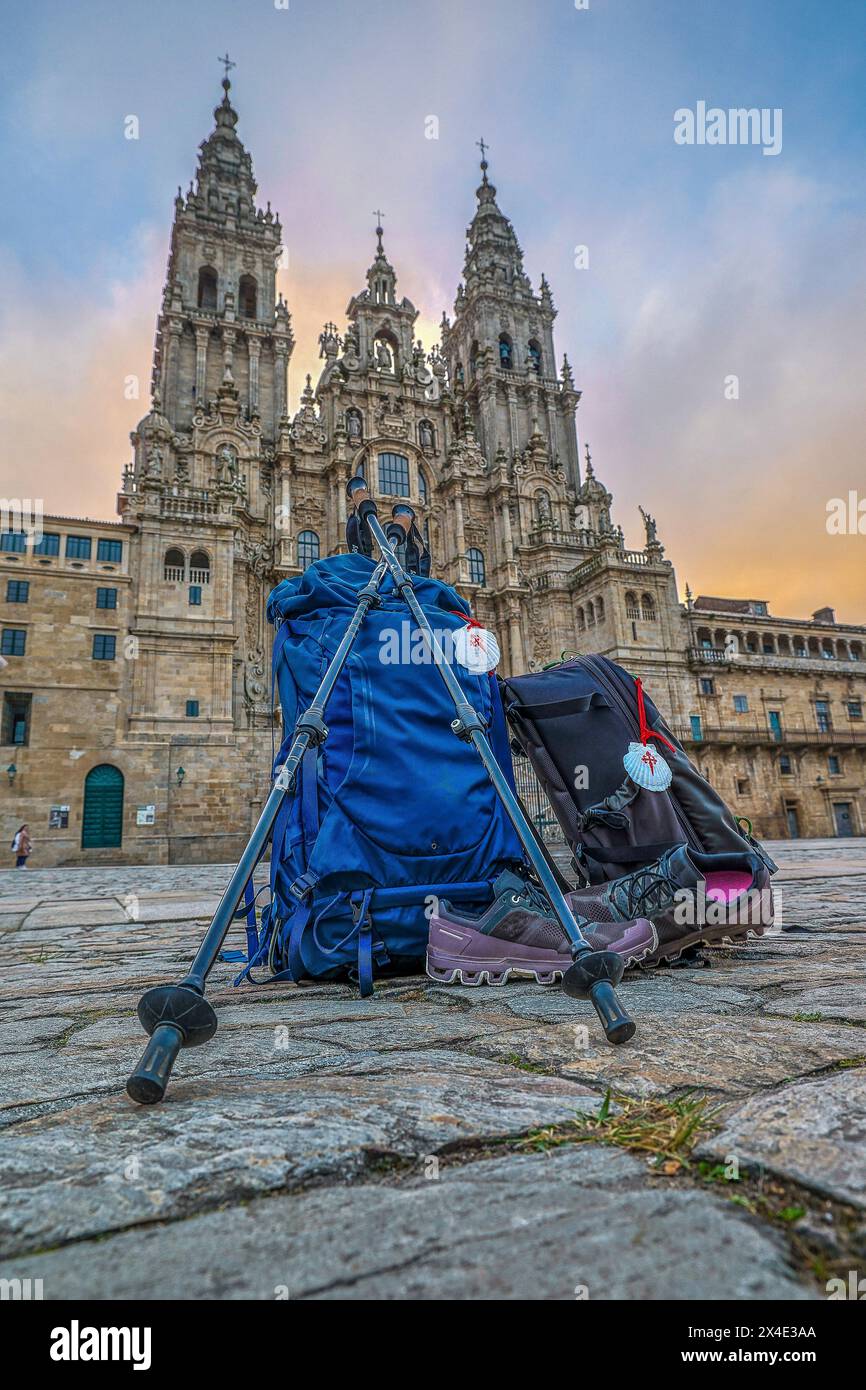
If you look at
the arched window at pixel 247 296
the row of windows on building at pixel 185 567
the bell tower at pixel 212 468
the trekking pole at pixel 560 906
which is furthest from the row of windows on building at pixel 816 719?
the trekking pole at pixel 560 906

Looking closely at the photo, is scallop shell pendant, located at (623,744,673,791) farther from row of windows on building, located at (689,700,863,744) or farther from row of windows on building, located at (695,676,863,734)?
row of windows on building, located at (695,676,863,734)

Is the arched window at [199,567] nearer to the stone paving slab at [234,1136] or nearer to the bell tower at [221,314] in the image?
the bell tower at [221,314]

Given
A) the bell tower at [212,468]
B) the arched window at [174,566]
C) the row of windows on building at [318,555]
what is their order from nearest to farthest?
1. the bell tower at [212,468]
2. the arched window at [174,566]
3. the row of windows on building at [318,555]

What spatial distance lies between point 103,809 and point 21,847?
2.53m

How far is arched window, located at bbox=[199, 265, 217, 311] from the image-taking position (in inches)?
1326

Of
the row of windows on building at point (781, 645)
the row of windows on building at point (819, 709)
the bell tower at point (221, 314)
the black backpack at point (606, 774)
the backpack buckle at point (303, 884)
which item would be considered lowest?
the backpack buckle at point (303, 884)

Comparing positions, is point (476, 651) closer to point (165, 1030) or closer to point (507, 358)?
point (165, 1030)

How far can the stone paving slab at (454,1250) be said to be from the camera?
27.7 inches

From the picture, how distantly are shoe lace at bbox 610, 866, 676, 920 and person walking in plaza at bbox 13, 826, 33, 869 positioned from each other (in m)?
20.0

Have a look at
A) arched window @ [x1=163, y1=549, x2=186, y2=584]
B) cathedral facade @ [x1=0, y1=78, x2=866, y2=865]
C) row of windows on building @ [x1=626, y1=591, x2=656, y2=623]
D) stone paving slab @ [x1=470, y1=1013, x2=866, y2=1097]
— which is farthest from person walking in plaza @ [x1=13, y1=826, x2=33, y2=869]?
row of windows on building @ [x1=626, y1=591, x2=656, y2=623]

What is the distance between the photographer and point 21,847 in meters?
18.6

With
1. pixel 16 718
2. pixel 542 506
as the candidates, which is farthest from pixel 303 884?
pixel 542 506

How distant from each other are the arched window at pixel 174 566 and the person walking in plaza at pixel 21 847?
9.63 meters

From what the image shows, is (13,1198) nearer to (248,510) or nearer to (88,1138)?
(88,1138)
